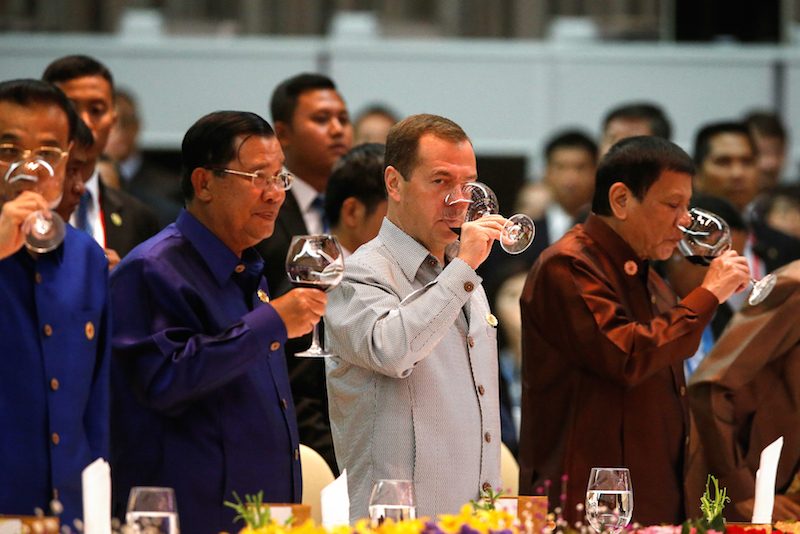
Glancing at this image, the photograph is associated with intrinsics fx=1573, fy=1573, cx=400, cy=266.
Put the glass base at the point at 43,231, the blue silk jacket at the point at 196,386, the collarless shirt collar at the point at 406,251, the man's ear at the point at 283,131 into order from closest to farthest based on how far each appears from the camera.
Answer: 1. the glass base at the point at 43,231
2. the blue silk jacket at the point at 196,386
3. the collarless shirt collar at the point at 406,251
4. the man's ear at the point at 283,131

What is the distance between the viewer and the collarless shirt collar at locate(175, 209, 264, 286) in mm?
3564

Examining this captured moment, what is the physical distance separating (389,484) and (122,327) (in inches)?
33.3

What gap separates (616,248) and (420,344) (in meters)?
0.96

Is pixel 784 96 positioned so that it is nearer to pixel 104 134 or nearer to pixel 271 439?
pixel 104 134

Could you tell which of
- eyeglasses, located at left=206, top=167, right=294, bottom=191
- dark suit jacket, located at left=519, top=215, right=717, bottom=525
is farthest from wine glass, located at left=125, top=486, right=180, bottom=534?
dark suit jacket, located at left=519, top=215, right=717, bottom=525

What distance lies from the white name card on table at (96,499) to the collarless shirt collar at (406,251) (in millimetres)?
1151

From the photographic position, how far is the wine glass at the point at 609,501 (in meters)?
3.24

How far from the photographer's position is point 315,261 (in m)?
3.30

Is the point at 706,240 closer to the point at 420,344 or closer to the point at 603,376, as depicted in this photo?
the point at 603,376

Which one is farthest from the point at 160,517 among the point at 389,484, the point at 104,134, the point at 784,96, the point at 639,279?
the point at 784,96

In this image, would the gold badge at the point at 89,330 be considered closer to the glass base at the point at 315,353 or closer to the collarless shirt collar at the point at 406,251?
the glass base at the point at 315,353

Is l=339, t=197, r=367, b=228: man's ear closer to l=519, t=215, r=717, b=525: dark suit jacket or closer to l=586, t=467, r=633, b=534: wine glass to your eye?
l=519, t=215, r=717, b=525: dark suit jacket

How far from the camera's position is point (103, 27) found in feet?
31.0

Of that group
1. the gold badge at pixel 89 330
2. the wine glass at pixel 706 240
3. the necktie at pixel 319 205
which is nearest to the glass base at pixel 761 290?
the wine glass at pixel 706 240
